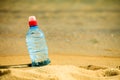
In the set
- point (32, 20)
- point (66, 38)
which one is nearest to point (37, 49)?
point (32, 20)

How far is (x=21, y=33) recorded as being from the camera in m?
5.61

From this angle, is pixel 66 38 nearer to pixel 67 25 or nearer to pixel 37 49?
pixel 67 25

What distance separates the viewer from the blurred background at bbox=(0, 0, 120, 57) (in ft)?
15.0

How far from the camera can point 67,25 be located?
6.10 metres

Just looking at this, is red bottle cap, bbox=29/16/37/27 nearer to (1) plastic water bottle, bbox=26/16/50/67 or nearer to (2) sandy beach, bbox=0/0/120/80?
(1) plastic water bottle, bbox=26/16/50/67

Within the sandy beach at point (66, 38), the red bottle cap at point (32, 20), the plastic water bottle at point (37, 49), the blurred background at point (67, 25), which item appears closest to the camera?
the sandy beach at point (66, 38)

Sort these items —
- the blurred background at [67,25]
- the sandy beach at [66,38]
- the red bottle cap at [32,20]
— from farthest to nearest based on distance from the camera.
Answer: the blurred background at [67,25]
the red bottle cap at [32,20]
the sandy beach at [66,38]

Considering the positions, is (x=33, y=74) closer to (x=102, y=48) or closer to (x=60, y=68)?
(x=60, y=68)

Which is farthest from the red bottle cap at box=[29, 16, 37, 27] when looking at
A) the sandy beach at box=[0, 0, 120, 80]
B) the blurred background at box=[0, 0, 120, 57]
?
the blurred background at box=[0, 0, 120, 57]

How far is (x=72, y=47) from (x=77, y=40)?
44 cm

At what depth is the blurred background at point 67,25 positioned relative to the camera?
15.0ft

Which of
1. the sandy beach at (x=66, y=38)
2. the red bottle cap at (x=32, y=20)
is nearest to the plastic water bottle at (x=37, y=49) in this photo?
the sandy beach at (x=66, y=38)

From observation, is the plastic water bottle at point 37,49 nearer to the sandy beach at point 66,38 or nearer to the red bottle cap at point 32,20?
the sandy beach at point 66,38

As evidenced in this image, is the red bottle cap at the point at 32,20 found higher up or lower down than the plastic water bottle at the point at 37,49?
higher up
